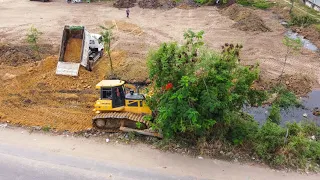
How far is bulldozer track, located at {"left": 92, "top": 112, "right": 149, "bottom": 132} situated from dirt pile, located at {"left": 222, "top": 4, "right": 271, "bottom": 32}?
52.3 feet

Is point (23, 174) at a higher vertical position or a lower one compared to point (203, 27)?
lower

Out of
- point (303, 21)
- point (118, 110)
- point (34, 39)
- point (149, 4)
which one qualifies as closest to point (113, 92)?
point (118, 110)

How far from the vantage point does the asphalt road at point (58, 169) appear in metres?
10.8

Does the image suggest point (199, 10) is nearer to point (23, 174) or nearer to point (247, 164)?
point (247, 164)

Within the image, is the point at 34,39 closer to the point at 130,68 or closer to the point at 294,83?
the point at 130,68

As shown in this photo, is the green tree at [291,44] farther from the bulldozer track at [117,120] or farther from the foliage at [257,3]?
the foliage at [257,3]

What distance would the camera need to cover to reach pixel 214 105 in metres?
10.6

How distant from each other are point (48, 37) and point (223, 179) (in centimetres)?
1819

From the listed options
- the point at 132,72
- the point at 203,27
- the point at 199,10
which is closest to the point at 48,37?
the point at 132,72

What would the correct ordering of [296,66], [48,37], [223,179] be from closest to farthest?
[223,179] < [296,66] < [48,37]

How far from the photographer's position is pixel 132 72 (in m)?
18.4

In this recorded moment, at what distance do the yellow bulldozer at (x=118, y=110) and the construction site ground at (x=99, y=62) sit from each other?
924mm

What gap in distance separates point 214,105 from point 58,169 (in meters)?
5.80

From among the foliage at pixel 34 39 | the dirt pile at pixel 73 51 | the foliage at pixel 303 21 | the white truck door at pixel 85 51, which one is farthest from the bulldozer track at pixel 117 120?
the foliage at pixel 303 21
